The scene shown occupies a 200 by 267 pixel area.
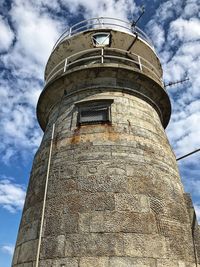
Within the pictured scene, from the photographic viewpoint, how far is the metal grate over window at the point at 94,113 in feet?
22.8

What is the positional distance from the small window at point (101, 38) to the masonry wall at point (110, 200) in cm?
348

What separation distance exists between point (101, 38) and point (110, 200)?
6706mm

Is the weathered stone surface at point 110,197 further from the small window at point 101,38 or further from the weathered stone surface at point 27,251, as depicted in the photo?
the small window at point 101,38

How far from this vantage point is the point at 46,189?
5930 mm

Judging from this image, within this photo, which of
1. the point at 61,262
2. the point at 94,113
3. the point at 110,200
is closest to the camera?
the point at 61,262

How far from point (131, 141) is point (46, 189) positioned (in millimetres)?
2232

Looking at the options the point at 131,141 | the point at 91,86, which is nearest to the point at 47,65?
the point at 91,86

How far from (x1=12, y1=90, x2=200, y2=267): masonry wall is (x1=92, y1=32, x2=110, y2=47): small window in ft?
11.4

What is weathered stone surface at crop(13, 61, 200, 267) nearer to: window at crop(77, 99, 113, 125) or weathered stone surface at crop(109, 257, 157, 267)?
weathered stone surface at crop(109, 257, 157, 267)

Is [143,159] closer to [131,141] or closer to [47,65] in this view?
[131,141]

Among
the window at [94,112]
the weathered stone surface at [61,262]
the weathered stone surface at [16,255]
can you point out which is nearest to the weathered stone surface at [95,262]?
the weathered stone surface at [61,262]

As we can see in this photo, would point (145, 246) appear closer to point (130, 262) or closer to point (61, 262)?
point (130, 262)

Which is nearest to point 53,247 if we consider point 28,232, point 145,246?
point 28,232

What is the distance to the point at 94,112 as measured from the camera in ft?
23.5
